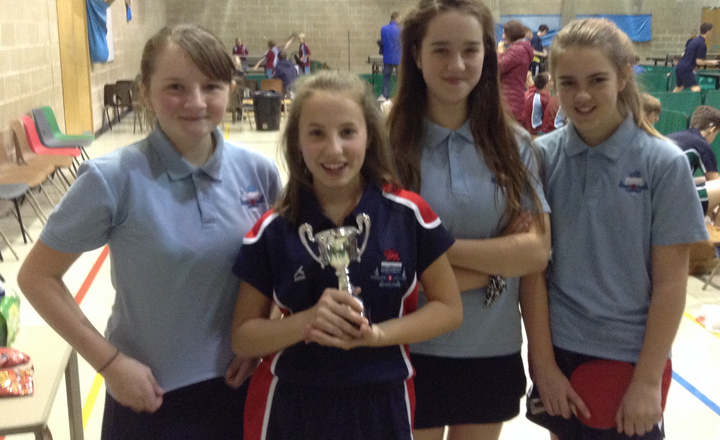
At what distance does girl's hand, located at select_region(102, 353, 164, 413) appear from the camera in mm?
1450

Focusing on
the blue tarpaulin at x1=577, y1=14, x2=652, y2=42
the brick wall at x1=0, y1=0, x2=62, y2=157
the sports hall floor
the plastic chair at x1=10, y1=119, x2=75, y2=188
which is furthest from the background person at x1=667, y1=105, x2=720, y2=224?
the blue tarpaulin at x1=577, y1=14, x2=652, y2=42

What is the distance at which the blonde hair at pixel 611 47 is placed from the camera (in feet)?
5.25

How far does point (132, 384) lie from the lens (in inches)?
57.1

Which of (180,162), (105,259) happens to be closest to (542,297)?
(180,162)

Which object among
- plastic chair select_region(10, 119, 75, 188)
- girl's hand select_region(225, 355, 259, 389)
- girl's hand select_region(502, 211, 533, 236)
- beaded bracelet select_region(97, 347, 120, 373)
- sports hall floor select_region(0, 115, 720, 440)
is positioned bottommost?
sports hall floor select_region(0, 115, 720, 440)

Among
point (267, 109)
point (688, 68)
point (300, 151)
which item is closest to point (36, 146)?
point (267, 109)

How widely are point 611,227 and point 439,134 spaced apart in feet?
1.70

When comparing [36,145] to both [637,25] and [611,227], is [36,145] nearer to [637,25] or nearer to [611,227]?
[611,227]

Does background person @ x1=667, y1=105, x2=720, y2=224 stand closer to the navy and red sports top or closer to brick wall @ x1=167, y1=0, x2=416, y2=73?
the navy and red sports top

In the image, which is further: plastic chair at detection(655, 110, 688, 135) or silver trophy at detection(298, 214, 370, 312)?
plastic chair at detection(655, 110, 688, 135)

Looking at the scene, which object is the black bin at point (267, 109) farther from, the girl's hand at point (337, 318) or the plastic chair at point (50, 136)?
the girl's hand at point (337, 318)

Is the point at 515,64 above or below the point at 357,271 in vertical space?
above

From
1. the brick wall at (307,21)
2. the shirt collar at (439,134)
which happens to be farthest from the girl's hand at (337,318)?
the brick wall at (307,21)

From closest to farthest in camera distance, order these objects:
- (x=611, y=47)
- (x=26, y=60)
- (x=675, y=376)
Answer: (x=611, y=47)
(x=675, y=376)
(x=26, y=60)
